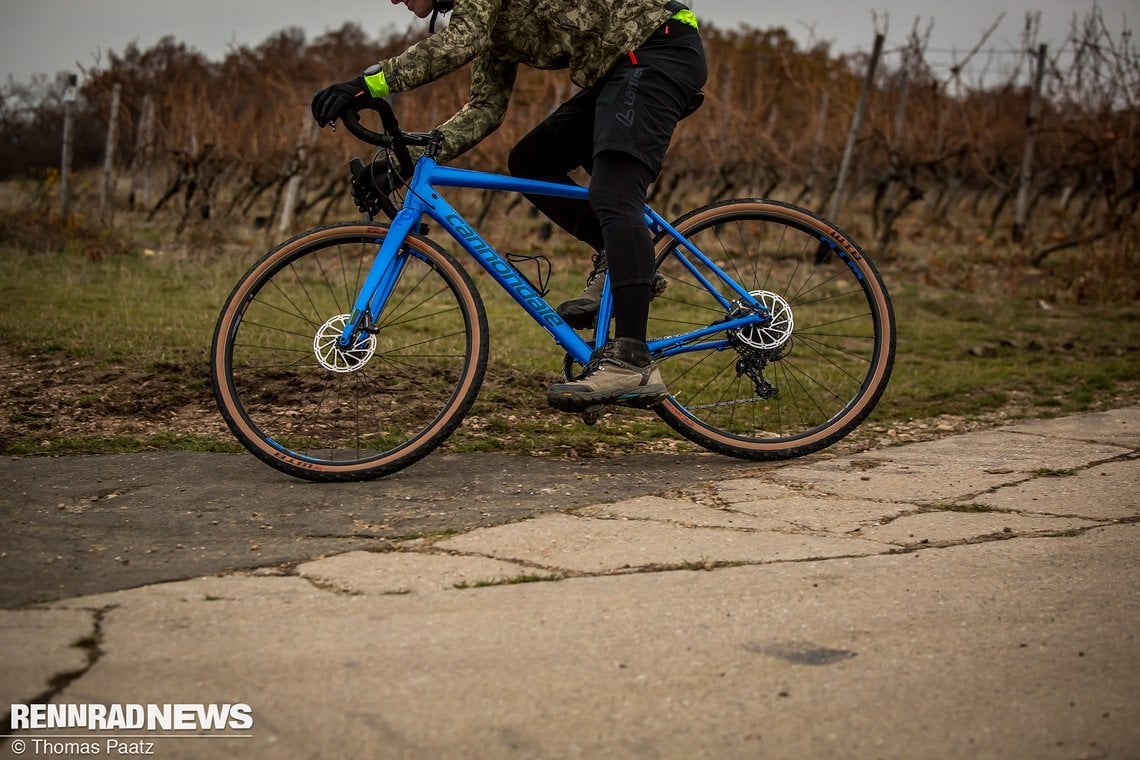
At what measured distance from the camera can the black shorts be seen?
3.88 meters

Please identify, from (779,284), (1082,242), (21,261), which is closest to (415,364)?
(21,261)

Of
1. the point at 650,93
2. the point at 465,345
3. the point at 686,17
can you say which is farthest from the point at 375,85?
the point at 465,345

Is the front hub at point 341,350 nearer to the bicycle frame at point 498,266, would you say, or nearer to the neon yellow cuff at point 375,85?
the bicycle frame at point 498,266

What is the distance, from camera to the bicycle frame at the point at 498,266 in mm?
3965

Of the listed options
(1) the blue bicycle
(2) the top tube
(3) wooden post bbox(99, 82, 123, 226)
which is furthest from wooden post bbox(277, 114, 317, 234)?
(2) the top tube

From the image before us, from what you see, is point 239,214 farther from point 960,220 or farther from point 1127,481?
point 1127,481

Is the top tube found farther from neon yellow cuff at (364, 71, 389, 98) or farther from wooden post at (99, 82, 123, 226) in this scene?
wooden post at (99, 82, 123, 226)

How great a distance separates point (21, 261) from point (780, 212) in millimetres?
7924

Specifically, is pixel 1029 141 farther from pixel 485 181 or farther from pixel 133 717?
pixel 133 717

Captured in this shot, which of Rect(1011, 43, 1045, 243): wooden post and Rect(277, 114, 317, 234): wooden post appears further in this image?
Rect(1011, 43, 1045, 243): wooden post

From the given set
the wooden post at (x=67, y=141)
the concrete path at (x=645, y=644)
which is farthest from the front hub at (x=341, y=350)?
the wooden post at (x=67, y=141)

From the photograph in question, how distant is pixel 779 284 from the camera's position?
12.4m

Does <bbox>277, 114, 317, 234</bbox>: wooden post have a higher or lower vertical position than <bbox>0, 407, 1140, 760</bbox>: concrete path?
higher

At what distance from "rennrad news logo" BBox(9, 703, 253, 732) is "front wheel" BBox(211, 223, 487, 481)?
1640 mm
